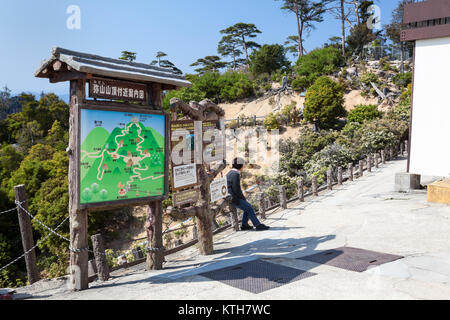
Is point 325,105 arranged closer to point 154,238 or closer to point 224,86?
point 224,86

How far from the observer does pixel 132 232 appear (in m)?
27.2

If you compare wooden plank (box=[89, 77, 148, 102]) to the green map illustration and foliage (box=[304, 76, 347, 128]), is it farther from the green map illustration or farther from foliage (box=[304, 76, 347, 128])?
foliage (box=[304, 76, 347, 128])

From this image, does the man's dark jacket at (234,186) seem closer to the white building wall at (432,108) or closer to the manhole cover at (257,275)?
the manhole cover at (257,275)

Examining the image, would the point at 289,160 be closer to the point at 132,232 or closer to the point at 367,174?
the point at 367,174

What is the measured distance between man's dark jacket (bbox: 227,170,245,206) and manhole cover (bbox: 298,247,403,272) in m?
2.98

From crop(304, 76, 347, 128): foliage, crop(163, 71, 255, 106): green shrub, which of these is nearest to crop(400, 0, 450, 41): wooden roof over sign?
crop(304, 76, 347, 128): foliage

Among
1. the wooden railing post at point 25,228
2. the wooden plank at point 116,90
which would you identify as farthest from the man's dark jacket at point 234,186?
the wooden railing post at point 25,228

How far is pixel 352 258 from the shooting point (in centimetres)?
700

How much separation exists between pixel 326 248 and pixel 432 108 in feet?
27.2

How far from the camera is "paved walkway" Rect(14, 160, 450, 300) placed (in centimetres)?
546

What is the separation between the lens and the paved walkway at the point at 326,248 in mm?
5457

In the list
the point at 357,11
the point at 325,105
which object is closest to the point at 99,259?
the point at 325,105

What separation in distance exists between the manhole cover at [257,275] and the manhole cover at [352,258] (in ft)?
2.42
